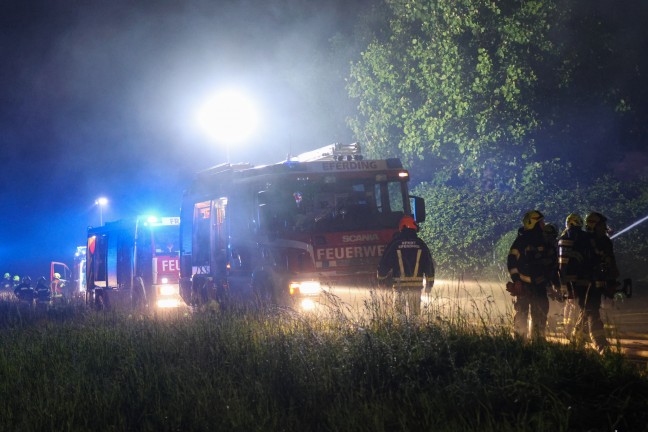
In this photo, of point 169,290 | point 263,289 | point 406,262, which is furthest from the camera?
point 169,290

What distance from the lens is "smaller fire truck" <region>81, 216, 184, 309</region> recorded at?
21.9m

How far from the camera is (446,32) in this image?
25812 millimetres

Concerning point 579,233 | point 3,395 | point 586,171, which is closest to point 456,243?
point 586,171

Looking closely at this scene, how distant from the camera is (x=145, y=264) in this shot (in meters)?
22.5

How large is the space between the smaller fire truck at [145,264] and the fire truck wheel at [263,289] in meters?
6.44

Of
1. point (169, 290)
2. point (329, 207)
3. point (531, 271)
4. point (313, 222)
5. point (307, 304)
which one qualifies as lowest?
point (307, 304)

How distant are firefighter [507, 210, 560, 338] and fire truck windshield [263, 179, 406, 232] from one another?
4.32 metres

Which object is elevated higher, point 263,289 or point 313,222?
point 313,222

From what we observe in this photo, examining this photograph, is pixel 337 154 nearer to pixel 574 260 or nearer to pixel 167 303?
pixel 574 260

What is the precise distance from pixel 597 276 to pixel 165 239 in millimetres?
14585

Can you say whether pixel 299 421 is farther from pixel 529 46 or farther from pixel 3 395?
pixel 529 46

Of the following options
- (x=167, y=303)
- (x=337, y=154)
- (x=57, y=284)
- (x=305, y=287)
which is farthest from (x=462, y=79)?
(x=57, y=284)

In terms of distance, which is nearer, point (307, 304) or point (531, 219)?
point (531, 219)

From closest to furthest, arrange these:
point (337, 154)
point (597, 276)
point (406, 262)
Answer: point (597, 276) < point (406, 262) < point (337, 154)
